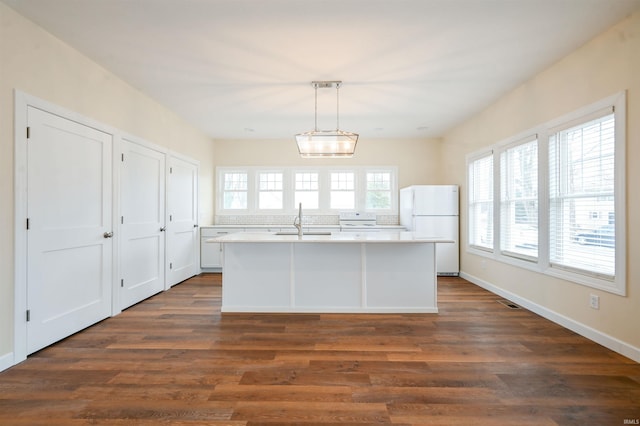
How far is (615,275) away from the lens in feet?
8.47

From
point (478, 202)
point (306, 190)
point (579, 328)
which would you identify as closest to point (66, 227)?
point (306, 190)

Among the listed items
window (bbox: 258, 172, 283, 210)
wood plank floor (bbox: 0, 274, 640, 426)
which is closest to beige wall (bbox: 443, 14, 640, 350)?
wood plank floor (bbox: 0, 274, 640, 426)

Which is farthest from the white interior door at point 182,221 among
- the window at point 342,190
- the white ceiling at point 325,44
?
the window at point 342,190

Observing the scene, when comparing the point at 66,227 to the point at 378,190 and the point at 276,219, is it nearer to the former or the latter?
the point at 276,219

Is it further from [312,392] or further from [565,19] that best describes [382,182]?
[312,392]

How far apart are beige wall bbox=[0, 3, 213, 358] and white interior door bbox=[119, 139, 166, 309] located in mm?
340

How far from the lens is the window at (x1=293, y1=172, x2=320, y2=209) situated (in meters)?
6.54

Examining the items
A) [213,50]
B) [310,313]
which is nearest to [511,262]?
[310,313]

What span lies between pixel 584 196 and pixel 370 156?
13.1 feet

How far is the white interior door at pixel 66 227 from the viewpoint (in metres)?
2.53

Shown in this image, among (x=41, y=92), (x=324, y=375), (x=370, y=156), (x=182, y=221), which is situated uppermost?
(x=370, y=156)

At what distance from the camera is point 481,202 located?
4.84m

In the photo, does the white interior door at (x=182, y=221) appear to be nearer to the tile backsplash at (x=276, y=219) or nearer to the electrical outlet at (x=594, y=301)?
the tile backsplash at (x=276, y=219)

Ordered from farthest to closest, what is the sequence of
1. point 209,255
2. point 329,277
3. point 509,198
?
point 209,255, point 509,198, point 329,277
